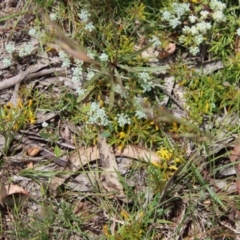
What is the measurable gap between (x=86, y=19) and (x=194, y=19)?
58 cm

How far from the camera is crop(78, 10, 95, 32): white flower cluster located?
2602 millimetres

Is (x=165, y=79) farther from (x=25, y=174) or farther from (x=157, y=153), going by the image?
(x=25, y=174)

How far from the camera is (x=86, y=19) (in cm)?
262

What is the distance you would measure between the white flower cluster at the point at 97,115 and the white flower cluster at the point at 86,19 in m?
0.41

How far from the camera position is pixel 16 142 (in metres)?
2.66

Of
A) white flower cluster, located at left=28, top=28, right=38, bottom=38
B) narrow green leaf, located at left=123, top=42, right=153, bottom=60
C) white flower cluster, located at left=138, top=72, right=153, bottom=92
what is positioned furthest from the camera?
white flower cluster, located at left=28, top=28, right=38, bottom=38

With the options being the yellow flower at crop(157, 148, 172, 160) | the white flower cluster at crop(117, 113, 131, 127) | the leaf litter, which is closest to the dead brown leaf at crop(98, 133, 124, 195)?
the leaf litter

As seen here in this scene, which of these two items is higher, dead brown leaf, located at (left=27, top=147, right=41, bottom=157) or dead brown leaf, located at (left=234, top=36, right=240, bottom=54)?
dead brown leaf, located at (left=234, top=36, right=240, bottom=54)

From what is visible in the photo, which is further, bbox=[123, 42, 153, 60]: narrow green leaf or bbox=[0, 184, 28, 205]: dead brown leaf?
bbox=[0, 184, 28, 205]: dead brown leaf

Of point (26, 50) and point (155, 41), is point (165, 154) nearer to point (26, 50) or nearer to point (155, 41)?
point (155, 41)

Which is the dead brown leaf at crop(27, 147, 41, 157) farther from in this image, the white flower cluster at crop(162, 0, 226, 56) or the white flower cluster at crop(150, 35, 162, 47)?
the white flower cluster at crop(162, 0, 226, 56)

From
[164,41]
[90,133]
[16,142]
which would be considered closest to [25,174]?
[16,142]

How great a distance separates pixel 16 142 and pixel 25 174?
0.61 ft

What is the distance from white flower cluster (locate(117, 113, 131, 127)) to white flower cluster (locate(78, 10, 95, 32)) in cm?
49
